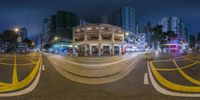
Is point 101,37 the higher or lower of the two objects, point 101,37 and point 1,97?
the higher

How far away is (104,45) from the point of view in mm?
112000

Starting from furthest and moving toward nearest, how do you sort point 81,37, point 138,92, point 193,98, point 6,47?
1. point 6,47
2. point 81,37
3. point 138,92
4. point 193,98

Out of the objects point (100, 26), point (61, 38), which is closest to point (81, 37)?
point (100, 26)

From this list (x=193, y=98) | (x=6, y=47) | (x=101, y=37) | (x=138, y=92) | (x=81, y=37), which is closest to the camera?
(x=193, y=98)

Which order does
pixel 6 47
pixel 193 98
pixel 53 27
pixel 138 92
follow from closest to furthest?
1. pixel 193 98
2. pixel 138 92
3. pixel 6 47
4. pixel 53 27

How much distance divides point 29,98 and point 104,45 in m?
103

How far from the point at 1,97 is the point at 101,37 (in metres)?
102

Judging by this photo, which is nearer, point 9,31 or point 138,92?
point 138,92

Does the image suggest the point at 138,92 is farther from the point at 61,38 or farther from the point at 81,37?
the point at 61,38

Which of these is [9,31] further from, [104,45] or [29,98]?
[29,98]

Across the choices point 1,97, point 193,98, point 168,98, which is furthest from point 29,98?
point 193,98

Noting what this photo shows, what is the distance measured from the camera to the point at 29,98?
361 inches

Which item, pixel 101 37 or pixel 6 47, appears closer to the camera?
pixel 101 37

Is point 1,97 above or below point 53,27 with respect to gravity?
below
